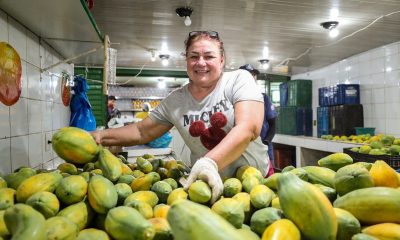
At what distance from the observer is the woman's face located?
1.54 metres

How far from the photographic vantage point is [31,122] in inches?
77.4

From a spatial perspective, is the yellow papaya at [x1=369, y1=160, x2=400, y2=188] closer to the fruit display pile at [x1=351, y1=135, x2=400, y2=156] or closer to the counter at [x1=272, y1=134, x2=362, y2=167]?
the fruit display pile at [x1=351, y1=135, x2=400, y2=156]

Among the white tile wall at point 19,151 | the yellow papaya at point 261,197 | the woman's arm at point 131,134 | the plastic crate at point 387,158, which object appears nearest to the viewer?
the yellow papaya at point 261,197

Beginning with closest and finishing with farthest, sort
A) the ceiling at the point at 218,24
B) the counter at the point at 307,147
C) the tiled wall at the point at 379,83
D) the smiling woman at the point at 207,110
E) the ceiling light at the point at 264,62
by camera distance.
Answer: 1. the smiling woman at the point at 207,110
2. the ceiling at the point at 218,24
3. the tiled wall at the point at 379,83
4. the counter at the point at 307,147
5. the ceiling light at the point at 264,62

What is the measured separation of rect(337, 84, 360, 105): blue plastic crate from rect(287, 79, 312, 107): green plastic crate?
126cm

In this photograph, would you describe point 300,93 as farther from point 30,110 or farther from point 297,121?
point 30,110

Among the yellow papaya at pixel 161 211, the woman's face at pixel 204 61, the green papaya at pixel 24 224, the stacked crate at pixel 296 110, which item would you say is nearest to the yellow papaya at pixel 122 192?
the yellow papaya at pixel 161 211

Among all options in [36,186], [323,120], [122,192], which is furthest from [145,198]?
[323,120]

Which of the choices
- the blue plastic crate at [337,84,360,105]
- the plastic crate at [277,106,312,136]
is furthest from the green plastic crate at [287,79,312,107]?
the blue plastic crate at [337,84,360,105]

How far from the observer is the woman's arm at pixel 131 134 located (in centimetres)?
152

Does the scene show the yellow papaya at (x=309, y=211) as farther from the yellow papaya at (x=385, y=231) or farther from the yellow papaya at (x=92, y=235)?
the yellow papaya at (x=92, y=235)

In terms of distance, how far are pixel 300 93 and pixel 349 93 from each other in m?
1.36

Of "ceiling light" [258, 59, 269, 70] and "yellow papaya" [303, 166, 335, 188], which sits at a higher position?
"ceiling light" [258, 59, 269, 70]

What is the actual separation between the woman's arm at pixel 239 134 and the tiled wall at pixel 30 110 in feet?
3.65
